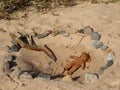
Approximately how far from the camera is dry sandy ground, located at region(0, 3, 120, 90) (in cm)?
331

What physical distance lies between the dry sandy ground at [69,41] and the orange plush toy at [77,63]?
5cm

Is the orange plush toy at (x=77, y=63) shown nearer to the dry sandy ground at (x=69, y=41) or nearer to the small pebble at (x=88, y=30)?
the dry sandy ground at (x=69, y=41)

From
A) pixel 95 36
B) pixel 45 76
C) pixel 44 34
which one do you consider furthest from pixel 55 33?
pixel 45 76

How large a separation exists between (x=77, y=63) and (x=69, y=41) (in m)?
0.40

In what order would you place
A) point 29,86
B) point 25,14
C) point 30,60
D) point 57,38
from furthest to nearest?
point 25,14 < point 57,38 < point 30,60 < point 29,86

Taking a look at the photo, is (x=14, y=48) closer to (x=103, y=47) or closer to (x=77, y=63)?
(x=77, y=63)

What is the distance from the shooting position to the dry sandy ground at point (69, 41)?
10.8ft

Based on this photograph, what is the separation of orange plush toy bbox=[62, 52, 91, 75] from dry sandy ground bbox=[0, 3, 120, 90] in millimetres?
50

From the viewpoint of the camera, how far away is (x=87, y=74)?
338 centimetres

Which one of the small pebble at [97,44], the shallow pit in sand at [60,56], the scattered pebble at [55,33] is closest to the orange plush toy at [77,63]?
the shallow pit in sand at [60,56]

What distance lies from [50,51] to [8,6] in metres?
1.05

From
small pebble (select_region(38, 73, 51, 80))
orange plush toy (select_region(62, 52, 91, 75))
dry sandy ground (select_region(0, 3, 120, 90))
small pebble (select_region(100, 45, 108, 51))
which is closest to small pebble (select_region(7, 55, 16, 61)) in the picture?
dry sandy ground (select_region(0, 3, 120, 90))

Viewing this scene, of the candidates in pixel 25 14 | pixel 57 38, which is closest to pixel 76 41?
pixel 57 38

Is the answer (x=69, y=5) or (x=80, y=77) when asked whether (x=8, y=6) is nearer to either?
(x=69, y=5)
